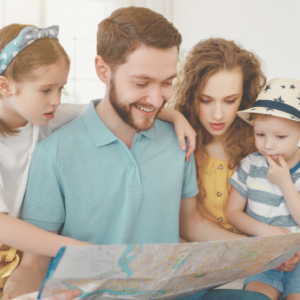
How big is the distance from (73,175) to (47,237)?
230mm

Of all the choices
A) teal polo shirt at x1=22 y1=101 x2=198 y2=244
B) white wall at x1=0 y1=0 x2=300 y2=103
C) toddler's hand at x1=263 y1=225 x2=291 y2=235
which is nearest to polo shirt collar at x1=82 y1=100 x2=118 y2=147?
teal polo shirt at x1=22 y1=101 x2=198 y2=244

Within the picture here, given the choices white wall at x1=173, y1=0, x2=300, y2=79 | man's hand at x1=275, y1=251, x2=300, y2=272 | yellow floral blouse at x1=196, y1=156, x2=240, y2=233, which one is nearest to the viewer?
man's hand at x1=275, y1=251, x2=300, y2=272

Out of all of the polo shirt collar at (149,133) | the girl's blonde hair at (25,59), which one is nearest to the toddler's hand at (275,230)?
the polo shirt collar at (149,133)

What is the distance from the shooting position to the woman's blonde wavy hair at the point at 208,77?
129 centimetres

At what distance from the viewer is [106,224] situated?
1097mm

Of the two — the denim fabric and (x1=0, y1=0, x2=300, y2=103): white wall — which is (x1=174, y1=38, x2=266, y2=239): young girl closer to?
the denim fabric

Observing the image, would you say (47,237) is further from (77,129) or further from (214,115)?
(214,115)

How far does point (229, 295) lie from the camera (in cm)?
94

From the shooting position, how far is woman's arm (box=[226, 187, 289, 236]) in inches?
46.1

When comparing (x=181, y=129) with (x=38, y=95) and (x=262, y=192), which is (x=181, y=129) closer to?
(x=262, y=192)

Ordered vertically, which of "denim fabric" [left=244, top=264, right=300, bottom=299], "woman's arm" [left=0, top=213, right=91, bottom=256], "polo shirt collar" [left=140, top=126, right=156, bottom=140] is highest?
"polo shirt collar" [left=140, top=126, right=156, bottom=140]

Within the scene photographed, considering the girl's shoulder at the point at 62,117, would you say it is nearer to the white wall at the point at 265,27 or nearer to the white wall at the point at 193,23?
the white wall at the point at 193,23

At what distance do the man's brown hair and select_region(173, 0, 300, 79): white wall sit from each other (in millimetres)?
1724

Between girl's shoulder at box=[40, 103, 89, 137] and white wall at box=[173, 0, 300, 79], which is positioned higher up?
white wall at box=[173, 0, 300, 79]
